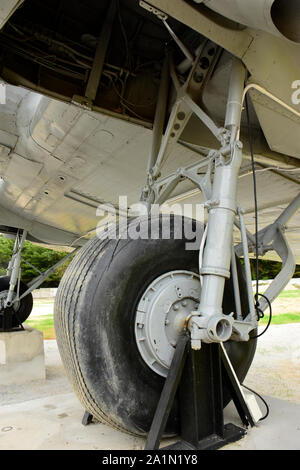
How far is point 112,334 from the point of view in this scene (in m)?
1.31

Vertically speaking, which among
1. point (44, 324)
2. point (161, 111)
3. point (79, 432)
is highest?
point (161, 111)

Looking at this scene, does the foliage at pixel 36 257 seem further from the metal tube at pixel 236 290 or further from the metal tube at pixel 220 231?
the metal tube at pixel 220 231

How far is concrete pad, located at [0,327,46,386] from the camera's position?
191 inches

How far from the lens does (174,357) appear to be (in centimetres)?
134

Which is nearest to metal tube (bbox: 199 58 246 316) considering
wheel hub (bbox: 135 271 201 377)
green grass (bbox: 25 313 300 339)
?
wheel hub (bbox: 135 271 201 377)

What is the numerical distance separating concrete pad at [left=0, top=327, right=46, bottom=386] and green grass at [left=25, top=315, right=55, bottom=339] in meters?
3.91

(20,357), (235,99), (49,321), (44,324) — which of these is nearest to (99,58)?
(235,99)

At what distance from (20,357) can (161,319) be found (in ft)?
14.3

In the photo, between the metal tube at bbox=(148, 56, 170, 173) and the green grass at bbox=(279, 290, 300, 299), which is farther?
the green grass at bbox=(279, 290, 300, 299)

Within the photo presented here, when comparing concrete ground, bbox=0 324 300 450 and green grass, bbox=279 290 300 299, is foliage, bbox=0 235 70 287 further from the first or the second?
concrete ground, bbox=0 324 300 450

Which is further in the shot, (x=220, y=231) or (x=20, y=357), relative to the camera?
(x=20, y=357)

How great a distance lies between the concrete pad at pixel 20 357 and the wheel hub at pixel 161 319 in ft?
13.9

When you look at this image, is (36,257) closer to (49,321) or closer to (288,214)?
(49,321)

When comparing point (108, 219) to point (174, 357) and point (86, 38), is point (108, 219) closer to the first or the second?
point (86, 38)
